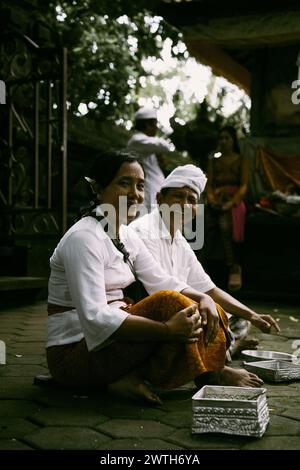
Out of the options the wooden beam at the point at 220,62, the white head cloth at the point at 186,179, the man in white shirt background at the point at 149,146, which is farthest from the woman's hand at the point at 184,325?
the wooden beam at the point at 220,62

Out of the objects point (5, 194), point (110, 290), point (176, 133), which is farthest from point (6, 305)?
point (176, 133)

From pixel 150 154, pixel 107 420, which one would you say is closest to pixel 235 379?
pixel 107 420

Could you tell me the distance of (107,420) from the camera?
2.56 meters

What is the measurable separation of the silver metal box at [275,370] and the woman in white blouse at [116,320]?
1.04ft

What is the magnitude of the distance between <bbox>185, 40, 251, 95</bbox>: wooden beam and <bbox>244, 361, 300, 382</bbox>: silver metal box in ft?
18.9

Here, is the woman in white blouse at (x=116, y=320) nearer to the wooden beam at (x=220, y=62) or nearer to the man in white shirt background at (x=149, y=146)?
the man in white shirt background at (x=149, y=146)

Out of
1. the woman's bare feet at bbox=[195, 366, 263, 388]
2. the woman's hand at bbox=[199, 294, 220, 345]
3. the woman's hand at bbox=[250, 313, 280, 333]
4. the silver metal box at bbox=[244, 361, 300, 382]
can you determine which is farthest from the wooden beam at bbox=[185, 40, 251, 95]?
the woman's bare feet at bbox=[195, 366, 263, 388]

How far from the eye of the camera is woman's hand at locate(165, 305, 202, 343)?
266 centimetres

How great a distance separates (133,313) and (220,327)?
49cm

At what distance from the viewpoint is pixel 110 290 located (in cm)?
307

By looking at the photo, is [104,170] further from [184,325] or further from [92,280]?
[184,325]

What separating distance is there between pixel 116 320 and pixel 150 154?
4.55 metres

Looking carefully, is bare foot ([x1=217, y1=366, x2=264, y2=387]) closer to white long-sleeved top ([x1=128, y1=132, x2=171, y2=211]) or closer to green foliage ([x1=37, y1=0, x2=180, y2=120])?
A: white long-sleeved top ([x1=128, y1=132, x2=171, y2=211])

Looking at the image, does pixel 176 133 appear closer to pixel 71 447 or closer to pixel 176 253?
pixel 176 253
